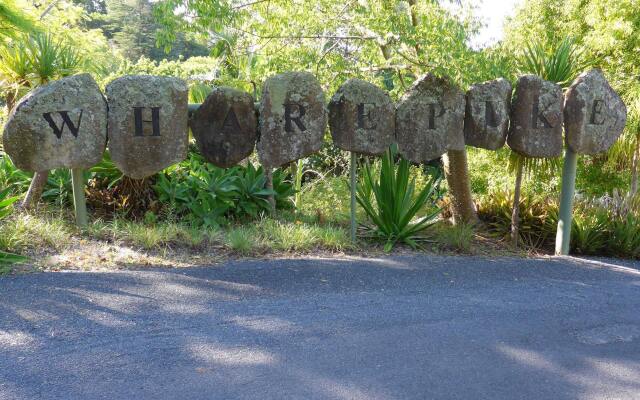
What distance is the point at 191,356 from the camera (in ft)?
10.5

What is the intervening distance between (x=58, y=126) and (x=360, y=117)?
2.85m

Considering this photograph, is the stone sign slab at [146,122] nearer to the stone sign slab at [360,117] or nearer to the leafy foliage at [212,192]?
the leafy foliage at [212,192]

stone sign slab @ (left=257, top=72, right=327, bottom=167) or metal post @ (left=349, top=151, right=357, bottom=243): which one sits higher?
stone sign slab @ (left=257, top=72, right=327, bottom=167)

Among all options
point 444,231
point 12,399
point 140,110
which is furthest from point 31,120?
point 444,231

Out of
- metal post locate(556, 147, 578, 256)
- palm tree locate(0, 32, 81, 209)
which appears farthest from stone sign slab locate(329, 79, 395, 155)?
palm tree locate(0, 32, 81, 209)

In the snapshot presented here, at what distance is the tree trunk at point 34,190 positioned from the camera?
6057mm

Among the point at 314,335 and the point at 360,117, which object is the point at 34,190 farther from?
the point at 314,335

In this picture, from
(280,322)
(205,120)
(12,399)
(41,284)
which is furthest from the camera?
(205,120)

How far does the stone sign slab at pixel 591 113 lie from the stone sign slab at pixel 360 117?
6.59 feet

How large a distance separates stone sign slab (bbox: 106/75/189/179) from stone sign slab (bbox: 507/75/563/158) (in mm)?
3510

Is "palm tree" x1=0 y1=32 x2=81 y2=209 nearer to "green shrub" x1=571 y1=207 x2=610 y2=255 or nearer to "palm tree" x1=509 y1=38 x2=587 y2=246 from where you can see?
"palm tree" x1=509 y1=38 x2=587 y2=246

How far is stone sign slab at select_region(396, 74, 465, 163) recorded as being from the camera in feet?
18.7

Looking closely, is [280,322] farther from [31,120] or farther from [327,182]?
[327,182]

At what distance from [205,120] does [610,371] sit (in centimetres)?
397
